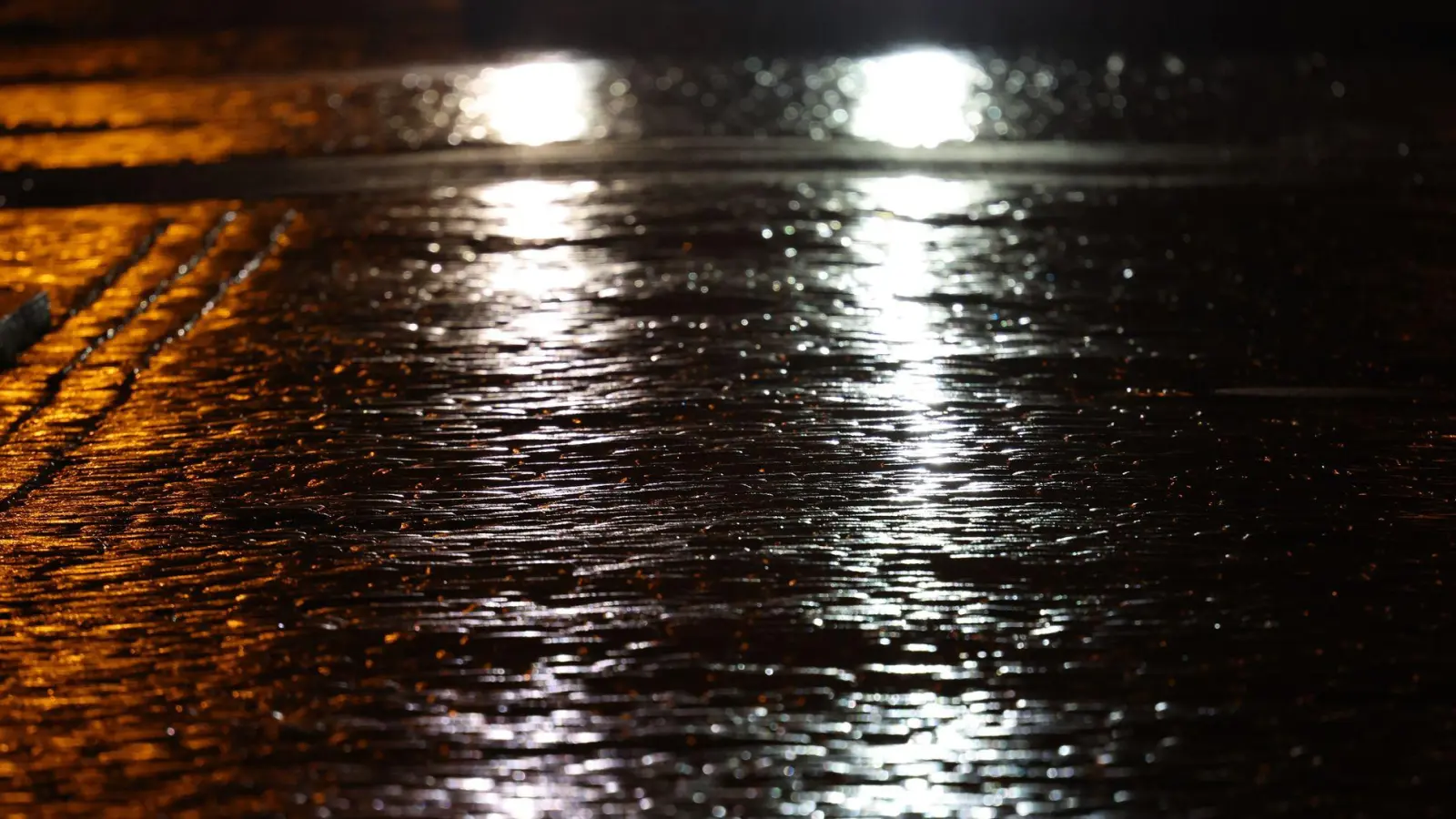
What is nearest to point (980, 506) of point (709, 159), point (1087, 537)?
point (1087, 537)

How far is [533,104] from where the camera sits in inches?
431

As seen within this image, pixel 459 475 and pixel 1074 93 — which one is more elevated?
pixel 1074 93

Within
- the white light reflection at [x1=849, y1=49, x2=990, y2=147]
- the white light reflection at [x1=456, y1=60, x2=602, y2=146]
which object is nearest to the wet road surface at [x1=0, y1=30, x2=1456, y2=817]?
the white light reflection at [x1=849, y1=49, x2=990, y2=147]

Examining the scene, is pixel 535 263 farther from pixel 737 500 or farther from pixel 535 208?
pixel 737 500

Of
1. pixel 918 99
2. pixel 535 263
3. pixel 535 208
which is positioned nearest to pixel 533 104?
pixel 918 99

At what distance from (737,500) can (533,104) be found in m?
7.40

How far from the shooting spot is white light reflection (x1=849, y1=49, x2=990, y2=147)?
947 cm

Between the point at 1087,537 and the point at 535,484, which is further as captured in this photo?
the point at 535,484

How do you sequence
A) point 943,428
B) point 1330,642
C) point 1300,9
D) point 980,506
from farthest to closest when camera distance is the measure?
1. point 1300,9
2. point 943,428
3. point 980,506
4. point 1330,642

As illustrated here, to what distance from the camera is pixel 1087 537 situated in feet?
12.5

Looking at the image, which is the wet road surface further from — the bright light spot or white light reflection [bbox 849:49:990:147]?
white light reflection [bbox 849:49:990:147]

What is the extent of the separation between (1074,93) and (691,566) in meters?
8.02

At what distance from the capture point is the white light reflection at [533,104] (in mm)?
9797

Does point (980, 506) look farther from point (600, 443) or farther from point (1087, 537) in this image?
point (600, 443)
